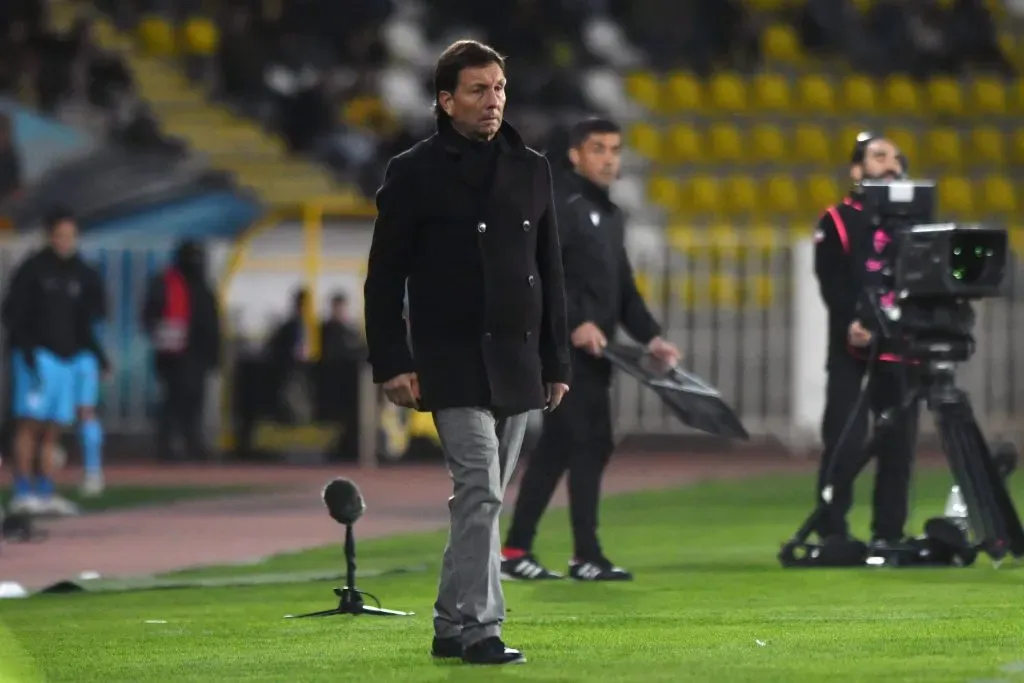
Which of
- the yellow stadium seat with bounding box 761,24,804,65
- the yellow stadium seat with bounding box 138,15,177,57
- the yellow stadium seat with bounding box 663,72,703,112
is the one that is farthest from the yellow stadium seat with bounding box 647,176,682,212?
the yellow stadium seat with bounding box 138,15,177,57

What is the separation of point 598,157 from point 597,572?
6.82ft

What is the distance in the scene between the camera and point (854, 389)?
1210 centimetres

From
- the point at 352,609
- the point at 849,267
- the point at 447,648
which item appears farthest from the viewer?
the point at 849,267

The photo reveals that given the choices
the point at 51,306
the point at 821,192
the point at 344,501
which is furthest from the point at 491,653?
the point at 821,192

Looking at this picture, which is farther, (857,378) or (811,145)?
(811,145)

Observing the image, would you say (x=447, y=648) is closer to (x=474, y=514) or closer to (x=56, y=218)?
→ (x=474, y=514)

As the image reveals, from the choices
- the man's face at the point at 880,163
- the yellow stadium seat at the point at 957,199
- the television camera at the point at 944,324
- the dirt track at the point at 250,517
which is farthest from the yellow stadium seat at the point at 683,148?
the television camera at the point at 944,324

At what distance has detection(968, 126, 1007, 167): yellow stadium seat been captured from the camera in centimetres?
2816

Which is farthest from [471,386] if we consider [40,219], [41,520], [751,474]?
[40,219]

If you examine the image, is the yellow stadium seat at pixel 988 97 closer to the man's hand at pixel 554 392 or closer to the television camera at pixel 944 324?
the television camera at pixel 944 324

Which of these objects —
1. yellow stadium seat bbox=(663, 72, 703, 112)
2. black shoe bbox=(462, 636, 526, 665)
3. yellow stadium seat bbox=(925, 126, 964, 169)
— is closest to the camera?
black shoe bbox=(462, 636, 526, 665)

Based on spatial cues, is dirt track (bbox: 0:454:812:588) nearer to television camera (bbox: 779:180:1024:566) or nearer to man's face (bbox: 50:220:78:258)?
man's face (bbox: 50:220:78:258)

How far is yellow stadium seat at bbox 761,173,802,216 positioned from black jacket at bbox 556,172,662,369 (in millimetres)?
16317

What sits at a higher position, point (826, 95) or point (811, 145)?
point (826, 95)
